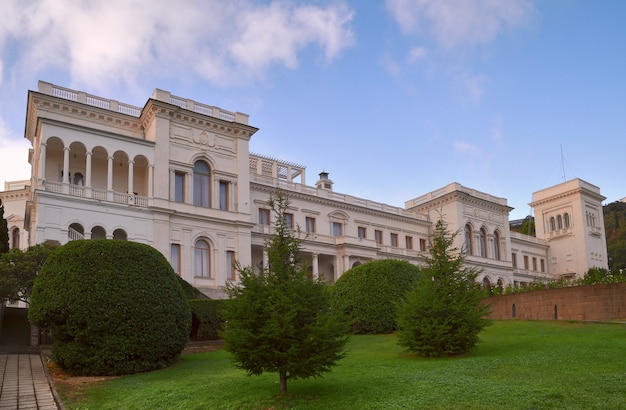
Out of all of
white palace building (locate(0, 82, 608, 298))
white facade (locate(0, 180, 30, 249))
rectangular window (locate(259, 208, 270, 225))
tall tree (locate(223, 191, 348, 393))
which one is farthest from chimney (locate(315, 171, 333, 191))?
tall tree (locate(223, 191, 348, 393))

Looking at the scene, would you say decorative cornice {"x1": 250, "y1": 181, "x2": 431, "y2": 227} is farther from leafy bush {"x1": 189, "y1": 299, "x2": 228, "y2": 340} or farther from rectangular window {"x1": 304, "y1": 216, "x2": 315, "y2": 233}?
leafy bush {"x1": 189, "y1": 299, "x2": 228, "y2": 340}

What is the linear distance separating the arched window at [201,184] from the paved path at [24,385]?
742 inches

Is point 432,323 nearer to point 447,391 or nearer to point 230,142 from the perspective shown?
point 447,391

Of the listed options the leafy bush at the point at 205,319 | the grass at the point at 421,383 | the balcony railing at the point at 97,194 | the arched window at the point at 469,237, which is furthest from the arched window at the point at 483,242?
the grass at the point at 421,383

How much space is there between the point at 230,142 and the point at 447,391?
1209 inches

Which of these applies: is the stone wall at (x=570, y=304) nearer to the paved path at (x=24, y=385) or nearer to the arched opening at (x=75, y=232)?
the paved path at (x=24, y=385)

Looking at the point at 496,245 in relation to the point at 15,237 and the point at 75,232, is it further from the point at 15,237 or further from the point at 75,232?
the point at 15,237

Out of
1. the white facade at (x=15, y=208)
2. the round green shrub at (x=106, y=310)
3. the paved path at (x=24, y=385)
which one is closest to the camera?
the paved path at (x=24, y=385)

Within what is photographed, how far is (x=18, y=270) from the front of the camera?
23484 millimetres

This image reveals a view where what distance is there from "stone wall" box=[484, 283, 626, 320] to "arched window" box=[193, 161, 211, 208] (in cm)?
2017

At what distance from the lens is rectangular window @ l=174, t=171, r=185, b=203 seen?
123 feet

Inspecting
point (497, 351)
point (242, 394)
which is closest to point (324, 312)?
point (242, 394)

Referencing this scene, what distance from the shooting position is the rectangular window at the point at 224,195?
39.8m

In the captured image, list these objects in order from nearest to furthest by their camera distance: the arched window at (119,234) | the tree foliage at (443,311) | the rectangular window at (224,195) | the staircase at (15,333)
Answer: the tree foliage at (443,311), the staircase at (15,333), the arched window at (119,234), the rectangular window at (224,195)
